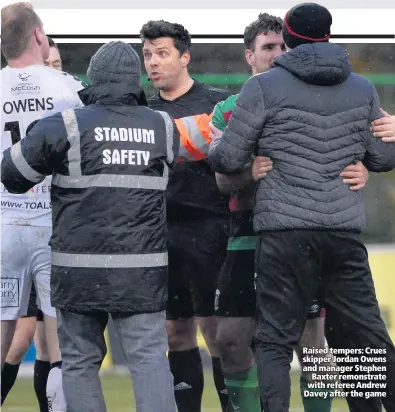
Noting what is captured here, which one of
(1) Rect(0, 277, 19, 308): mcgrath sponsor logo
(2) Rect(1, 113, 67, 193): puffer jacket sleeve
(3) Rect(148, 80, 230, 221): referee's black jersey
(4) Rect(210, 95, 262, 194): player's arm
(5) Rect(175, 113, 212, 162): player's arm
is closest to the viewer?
(2) Rect(1, 113, 67, 193): puffer jacket sleeve

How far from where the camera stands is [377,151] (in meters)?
5.10

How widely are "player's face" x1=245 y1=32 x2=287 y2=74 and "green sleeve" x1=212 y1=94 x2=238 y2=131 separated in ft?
1.94

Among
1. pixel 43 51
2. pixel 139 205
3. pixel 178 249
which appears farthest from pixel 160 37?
pixel 139 205

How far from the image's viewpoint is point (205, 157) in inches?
220

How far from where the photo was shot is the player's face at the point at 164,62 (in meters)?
6.04

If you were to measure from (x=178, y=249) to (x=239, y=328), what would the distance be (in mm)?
608

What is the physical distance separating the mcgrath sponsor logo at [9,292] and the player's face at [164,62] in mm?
1348

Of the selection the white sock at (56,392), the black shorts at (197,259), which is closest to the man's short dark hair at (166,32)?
the black shorts at (197,259)

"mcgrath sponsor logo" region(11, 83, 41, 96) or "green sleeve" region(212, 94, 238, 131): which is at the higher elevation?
"mcgrath sponsor logo" region(11, 83, 41, 96)

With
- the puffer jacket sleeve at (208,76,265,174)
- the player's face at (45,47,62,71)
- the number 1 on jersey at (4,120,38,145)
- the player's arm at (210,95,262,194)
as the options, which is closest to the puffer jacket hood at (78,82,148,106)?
the puffer jacket sleeve at (208,76,265,174)

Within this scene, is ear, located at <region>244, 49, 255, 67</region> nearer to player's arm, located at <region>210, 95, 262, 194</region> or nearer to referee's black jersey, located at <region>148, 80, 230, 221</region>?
referee's black jersey, located at <region>148, 80, 230, 221</region>

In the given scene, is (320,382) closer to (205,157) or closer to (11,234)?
(205,157)

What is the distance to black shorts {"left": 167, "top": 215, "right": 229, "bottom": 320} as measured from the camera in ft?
19.6

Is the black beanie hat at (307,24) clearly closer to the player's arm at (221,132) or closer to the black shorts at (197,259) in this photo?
the player's arm at (221,132)
